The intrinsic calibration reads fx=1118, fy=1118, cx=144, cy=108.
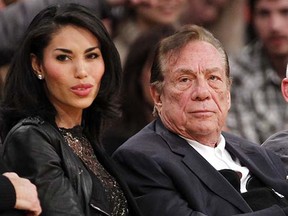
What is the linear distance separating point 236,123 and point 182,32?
7.63ft

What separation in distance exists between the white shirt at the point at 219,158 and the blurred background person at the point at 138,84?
1.63 meters

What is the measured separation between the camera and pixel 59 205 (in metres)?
4.47

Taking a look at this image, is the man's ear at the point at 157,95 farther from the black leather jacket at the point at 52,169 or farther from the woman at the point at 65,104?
the black leather jacket at the point at 52,169

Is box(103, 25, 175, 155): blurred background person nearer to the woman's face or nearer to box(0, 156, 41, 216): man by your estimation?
the woman's face

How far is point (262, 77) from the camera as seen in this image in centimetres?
759

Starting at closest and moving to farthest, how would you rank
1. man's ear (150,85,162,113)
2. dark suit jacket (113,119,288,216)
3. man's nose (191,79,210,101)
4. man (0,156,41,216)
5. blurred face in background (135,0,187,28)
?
man (0,156,41,216)
dark suit jacket (113,119,288,216)
man's nose (191,79,210,101)
man's ear (150,85,162,113)
blurred face in background (135,0,187,28)

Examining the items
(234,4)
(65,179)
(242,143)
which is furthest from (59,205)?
(234,4)

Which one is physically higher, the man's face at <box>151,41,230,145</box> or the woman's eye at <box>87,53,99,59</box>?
the woman's eye at <box>87,53,99,59</box>

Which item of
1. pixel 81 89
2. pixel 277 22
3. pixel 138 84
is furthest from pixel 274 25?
pixel 81 89

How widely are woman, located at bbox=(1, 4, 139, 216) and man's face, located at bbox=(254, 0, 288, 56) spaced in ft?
9.31

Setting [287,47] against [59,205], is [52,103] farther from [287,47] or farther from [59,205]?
[287,47]

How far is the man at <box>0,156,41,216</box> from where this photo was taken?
14.0 feet

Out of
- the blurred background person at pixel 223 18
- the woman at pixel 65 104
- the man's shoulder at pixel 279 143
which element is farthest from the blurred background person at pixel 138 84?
the woman at pixel 65 104

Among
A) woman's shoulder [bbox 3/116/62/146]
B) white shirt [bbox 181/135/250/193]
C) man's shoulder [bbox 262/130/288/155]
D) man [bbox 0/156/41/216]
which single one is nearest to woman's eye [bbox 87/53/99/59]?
woman's shoulder [bbox 3/116/62/146]
